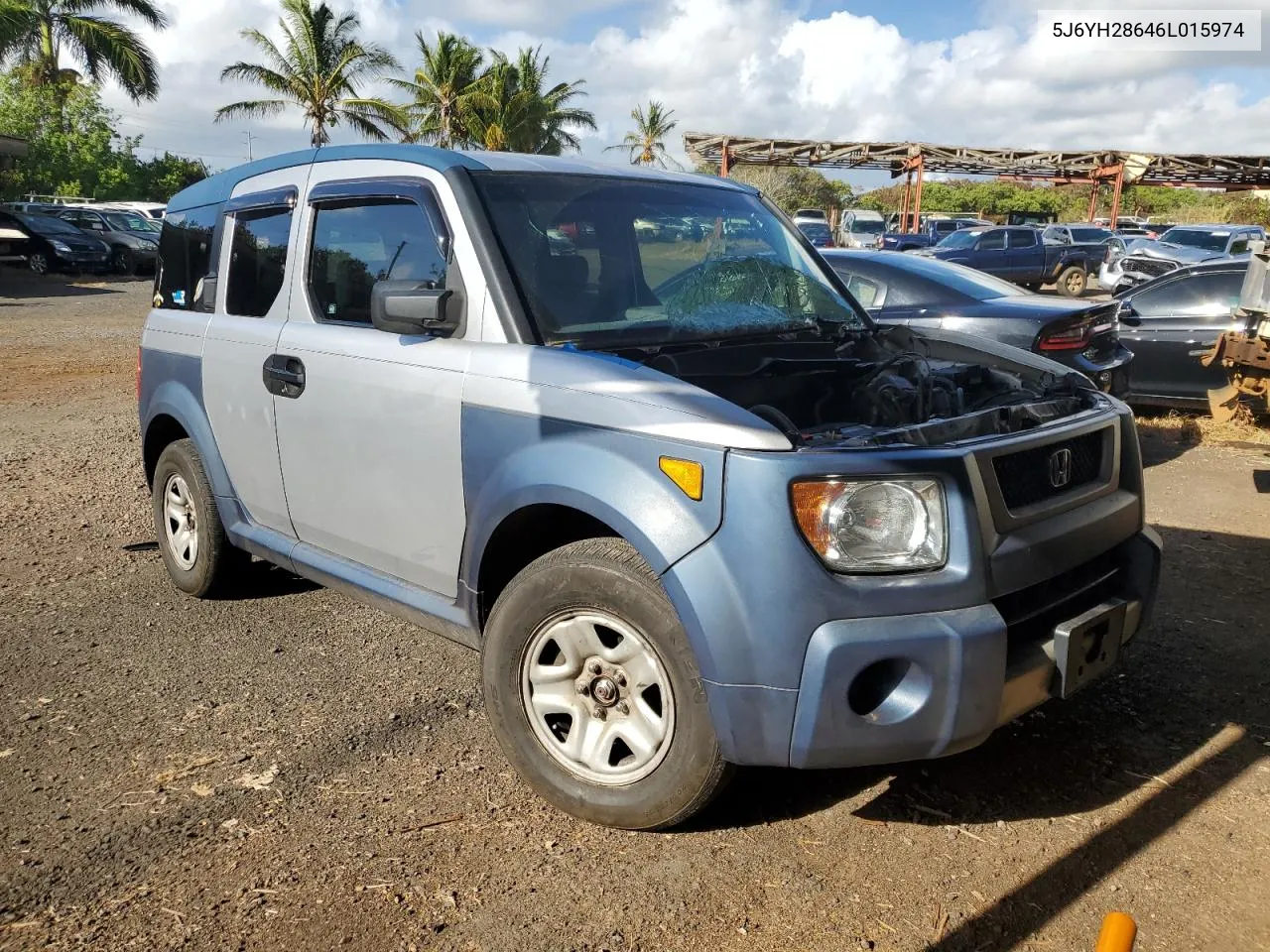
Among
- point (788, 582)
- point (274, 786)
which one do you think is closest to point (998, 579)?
point (788, 582)

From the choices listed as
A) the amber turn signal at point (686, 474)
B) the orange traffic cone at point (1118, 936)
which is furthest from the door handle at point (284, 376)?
the orange traffic cone at point (1118, 936)

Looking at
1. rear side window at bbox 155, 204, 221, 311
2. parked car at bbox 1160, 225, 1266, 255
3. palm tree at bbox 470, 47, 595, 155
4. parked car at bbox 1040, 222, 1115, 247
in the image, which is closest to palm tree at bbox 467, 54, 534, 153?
palm tree at bbox 470, 47, 595, 155

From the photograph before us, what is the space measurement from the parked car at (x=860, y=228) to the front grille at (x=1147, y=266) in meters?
14.0

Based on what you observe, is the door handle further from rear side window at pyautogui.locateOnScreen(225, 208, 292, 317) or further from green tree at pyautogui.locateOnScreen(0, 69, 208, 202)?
green tree at pyautogui.locateOnScreen(0, 69, 208, 202)

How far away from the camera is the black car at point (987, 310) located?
7.23 m

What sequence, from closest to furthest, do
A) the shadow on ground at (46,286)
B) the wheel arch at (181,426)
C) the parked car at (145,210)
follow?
the wheel arch at (181,426)
the shadow on ground at (46,286)
the parked car at (145,210)

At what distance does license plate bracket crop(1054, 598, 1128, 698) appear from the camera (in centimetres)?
285

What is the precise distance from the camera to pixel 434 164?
3541 mm

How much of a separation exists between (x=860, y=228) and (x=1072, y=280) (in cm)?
1239

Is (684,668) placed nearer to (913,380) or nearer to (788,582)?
(788,582)

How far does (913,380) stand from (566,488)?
1441mm

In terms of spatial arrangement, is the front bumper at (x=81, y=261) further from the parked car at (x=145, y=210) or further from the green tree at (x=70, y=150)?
the green tree at (x=70, y=150)

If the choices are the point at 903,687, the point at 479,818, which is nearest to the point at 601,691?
the point at 479,818

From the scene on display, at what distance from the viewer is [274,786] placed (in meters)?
3.30
